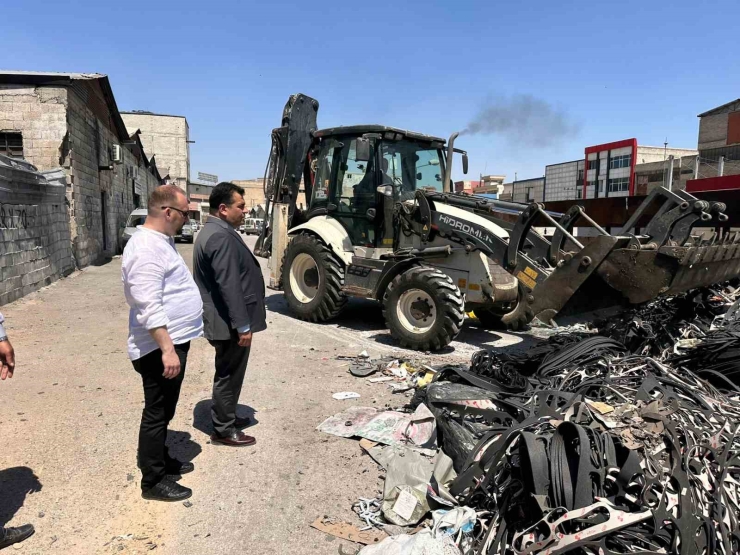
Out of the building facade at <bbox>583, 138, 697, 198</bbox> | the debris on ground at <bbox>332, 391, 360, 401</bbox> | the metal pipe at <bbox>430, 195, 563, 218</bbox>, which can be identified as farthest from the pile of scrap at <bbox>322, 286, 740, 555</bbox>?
the building facade at <bbox>583, 138, 697, 198</bbox>

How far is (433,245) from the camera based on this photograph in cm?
702

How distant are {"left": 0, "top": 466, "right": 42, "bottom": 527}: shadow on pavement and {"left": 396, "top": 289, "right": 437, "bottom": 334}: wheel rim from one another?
4.29m

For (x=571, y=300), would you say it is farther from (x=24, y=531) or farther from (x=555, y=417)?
(x=24, y=531)

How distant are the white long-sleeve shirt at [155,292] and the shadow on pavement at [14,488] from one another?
110cm

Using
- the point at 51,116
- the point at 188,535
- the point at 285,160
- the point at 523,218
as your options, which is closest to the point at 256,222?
the point at 51,116

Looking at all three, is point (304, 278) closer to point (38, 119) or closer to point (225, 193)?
point (225, 193)

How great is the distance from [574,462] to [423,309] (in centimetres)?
399

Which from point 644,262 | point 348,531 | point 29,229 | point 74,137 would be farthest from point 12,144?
point 644,262

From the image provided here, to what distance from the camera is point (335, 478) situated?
3.48m

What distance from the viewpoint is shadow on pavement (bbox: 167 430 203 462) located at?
12.2ft

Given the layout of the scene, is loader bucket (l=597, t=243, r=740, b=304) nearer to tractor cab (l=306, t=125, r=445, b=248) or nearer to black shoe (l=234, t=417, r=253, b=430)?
tractor cab (l=306, t=125, r=445, b=248)

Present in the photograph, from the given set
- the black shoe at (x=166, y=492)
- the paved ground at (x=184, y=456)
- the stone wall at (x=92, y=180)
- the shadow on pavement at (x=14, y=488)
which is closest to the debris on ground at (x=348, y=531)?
the paved ground at (x=184, y=456)

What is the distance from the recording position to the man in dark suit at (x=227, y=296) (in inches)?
141

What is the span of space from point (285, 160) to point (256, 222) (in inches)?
1300
